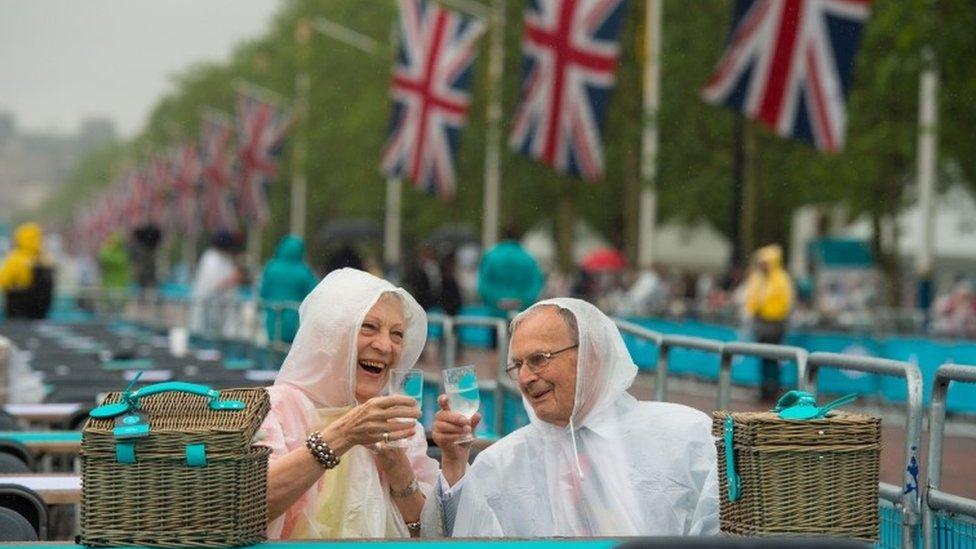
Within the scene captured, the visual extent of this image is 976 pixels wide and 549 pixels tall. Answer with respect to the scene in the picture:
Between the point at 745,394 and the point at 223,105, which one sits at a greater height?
the point at 223,105

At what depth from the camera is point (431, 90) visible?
3453cm

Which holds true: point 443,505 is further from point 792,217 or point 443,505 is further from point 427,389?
point 792,217

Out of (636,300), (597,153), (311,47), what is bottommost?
(636,300)

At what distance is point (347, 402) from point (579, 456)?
0.63m

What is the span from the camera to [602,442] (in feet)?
17.5

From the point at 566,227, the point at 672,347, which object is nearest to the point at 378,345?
the point at 672,347

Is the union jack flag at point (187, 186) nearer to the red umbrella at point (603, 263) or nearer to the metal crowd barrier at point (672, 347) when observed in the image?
the red umbrella at point (603, 263)

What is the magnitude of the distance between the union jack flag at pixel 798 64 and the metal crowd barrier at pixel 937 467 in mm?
15246


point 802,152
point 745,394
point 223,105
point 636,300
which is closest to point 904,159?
point 802,152

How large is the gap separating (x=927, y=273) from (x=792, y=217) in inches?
1517

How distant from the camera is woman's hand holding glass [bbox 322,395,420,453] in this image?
4.90m

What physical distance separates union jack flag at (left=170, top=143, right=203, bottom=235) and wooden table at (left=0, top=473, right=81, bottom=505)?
69097 mm

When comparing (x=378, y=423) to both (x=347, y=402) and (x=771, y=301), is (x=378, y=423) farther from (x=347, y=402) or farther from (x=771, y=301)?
(x=771, y=301)

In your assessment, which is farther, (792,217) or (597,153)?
(792,217)
